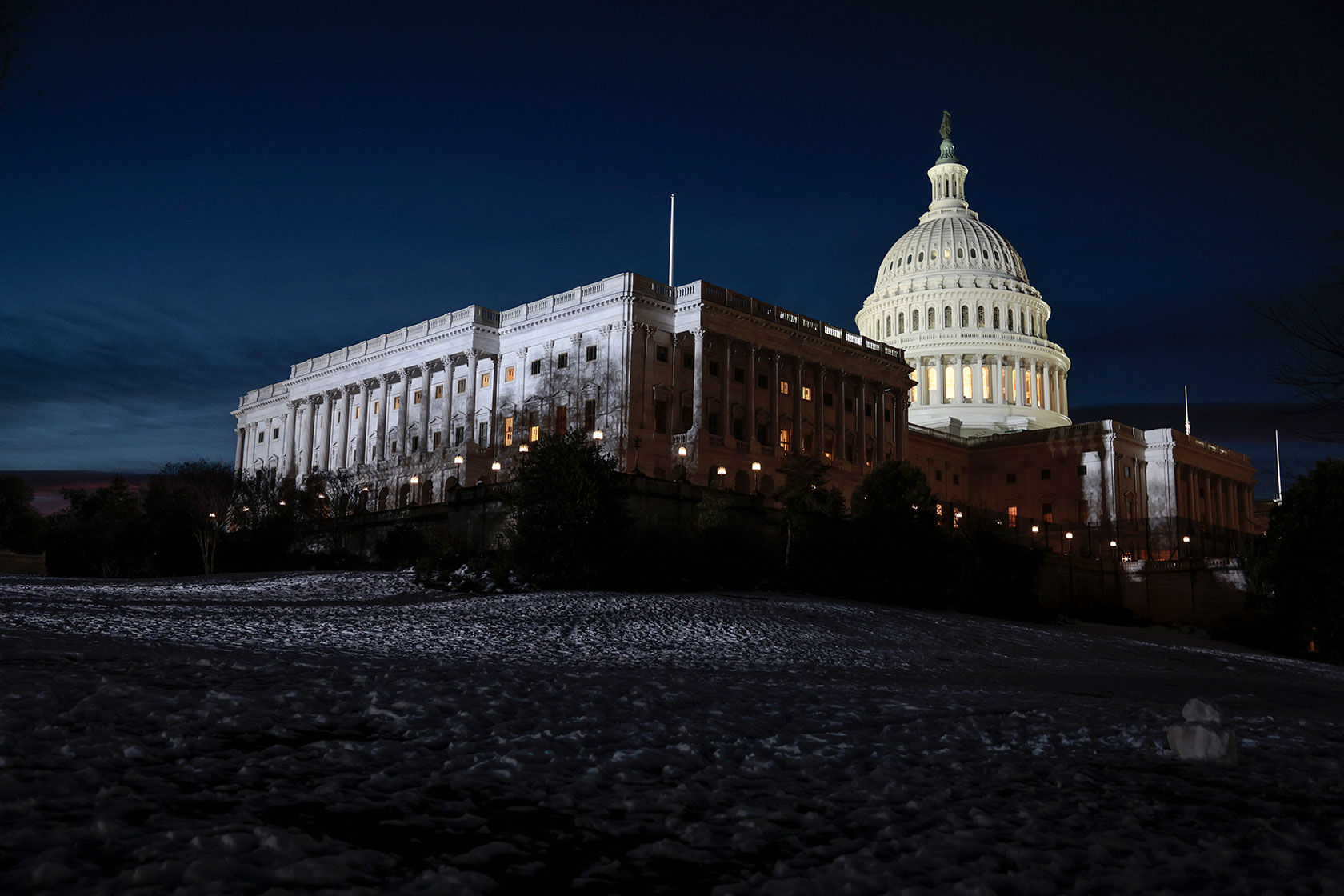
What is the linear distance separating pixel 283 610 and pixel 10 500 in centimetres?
6630

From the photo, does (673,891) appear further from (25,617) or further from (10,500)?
(10,500)

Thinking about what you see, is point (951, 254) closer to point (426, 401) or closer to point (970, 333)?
point (970, 333)

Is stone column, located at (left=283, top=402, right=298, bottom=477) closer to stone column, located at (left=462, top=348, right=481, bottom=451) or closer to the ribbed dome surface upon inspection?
stone column, located at (left=462, top=348, right=481, bottom=451)

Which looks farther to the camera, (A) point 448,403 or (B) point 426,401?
(B) point 426,401

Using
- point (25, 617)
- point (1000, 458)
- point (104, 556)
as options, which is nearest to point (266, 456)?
point (104, 556)

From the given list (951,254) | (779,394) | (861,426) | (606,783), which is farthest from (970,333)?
(606,783)

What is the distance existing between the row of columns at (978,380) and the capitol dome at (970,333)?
A: 88 millimetres

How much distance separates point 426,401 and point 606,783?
81.1m

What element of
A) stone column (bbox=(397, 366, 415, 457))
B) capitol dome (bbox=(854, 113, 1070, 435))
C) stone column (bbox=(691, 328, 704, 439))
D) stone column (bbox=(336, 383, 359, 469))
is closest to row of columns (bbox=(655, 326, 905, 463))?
stone column (bbox=(691, 328, 704, 439))

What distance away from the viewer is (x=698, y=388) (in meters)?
73.8

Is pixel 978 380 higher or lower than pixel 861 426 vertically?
higher

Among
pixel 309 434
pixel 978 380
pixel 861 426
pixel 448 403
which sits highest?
pixel 978 380

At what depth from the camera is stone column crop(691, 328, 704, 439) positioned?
73.2m

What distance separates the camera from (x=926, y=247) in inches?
5037
